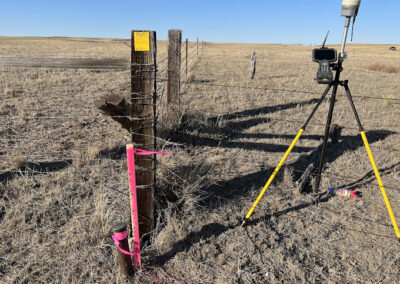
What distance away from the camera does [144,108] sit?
2.34 metres

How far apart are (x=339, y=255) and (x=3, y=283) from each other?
2.88 metres

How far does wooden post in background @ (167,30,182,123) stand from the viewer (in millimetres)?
4473

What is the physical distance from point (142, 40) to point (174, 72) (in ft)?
8.01

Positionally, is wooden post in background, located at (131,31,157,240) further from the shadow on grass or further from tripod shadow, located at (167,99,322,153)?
tripod shadow, located at (167,99,322,153)

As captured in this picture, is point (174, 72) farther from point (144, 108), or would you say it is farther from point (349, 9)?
point (349, 9)

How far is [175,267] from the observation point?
252 cm

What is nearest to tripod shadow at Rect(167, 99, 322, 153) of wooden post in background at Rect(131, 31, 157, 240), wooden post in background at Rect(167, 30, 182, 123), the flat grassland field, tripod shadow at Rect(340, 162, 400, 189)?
the flat grassland field

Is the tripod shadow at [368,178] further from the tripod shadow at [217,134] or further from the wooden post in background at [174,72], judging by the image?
the wooden post in background at [174,72]

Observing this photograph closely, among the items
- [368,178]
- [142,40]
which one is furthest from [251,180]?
[142,40]

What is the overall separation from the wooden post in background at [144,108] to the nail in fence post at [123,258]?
0.41 m

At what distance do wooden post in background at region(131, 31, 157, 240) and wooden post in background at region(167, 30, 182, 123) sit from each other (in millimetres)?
2303

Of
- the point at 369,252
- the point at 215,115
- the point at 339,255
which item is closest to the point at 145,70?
the point at 339,255

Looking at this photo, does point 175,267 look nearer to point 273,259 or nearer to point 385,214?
point 273,259

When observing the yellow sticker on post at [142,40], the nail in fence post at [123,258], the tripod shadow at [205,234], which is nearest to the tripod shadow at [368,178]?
the tripod shadow at [205,234]
